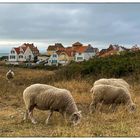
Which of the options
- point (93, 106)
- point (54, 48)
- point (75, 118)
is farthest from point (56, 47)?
point (75, 118)

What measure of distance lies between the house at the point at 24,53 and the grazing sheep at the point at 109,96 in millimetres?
2745

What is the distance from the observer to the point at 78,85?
18.4 meters

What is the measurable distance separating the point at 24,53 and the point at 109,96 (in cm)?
384

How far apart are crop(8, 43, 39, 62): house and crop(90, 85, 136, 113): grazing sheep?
275 centimetres

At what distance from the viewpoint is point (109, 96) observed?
1341 cm

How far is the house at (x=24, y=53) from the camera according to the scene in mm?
15273

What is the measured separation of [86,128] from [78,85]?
7.67m

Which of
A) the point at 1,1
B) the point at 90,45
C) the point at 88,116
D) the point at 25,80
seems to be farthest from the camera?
the point at 25,80

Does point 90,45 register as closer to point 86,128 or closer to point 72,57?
point 72,57

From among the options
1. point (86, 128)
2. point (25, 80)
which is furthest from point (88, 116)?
point (25, 80)

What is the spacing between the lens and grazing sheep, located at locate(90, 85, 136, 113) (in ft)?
44.0

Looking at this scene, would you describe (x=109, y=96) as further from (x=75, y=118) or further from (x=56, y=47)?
(x=56, y=47)

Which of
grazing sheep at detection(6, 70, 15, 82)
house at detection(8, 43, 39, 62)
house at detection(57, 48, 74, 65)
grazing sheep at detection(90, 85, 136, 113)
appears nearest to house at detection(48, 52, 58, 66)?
house at detection(57, 48, 74, 65)

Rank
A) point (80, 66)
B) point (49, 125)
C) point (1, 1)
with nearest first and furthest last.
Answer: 1. point (1, 1)
2. point (49, 125)
3. point (80, 66)
